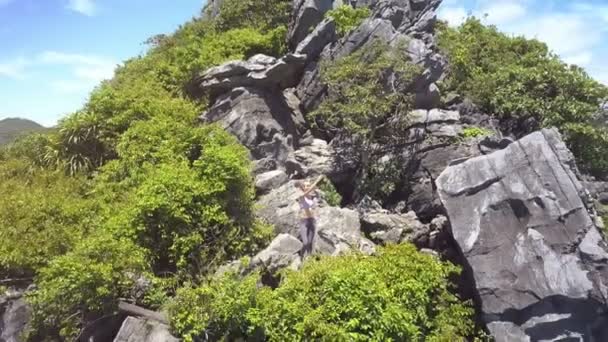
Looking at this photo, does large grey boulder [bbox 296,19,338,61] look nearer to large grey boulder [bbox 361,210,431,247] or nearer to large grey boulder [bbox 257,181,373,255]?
large grey boulder [bbox 257,181,373,255]

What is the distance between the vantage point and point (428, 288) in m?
10.2

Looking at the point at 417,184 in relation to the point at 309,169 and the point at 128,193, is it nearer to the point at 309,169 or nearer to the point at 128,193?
the point at 309,169

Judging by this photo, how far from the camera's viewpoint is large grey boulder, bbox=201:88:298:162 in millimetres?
16531

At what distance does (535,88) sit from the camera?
1756 cm

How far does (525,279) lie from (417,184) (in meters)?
5.03

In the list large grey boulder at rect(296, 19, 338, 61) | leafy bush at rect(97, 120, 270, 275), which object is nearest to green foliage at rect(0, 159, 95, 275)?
leafy bush at rect(97, 120, 270, 275)

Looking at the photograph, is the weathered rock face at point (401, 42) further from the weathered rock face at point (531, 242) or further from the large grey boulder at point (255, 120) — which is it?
the weathered rock face at point (531, 242)

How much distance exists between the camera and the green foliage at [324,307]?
8742 millimetres

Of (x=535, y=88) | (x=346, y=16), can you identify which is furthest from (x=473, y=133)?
(x=346, y=16)

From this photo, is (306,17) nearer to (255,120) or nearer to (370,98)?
(255,120)

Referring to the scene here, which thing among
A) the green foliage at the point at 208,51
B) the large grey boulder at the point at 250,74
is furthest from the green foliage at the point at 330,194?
the green foliage at the point at 208,51

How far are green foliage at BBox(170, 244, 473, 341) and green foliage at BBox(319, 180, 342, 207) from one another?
4420 mm

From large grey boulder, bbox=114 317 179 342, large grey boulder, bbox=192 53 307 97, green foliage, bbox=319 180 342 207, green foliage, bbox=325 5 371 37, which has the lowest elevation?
large grey boulder, bbox=114 317 179 342

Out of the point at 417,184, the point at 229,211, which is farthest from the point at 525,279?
the point at 229,211
